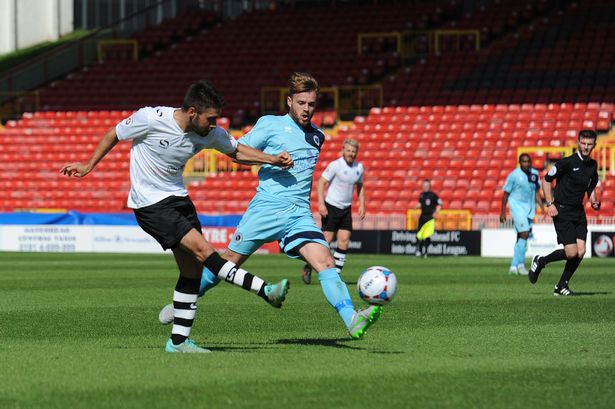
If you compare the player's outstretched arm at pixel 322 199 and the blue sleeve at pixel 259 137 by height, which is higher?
the blue sleeve at pixel 259 137

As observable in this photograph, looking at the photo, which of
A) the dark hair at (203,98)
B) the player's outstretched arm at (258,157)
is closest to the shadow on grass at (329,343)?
the player's outstretched arm at (258,157)

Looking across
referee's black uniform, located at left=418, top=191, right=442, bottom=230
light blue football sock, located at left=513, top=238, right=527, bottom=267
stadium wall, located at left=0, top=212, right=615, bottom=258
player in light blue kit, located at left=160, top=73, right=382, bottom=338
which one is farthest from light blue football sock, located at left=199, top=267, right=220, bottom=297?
referee's black uniform, located at left=418, top=191, right=442, bottom=230

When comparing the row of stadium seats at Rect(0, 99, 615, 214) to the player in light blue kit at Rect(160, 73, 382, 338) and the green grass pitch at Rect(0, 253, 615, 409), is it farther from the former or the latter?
the player in light blue kit at Rect(160, 73, 382, 338)

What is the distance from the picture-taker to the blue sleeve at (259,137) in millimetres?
10070

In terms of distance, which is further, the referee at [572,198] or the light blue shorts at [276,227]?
the referee at [572,198]

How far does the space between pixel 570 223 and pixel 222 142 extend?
7.49 meters

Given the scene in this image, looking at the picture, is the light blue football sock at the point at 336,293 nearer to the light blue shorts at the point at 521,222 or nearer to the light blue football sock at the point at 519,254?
the light blue football sock at the point at 519,254

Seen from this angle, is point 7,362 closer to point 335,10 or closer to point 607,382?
point 607,382

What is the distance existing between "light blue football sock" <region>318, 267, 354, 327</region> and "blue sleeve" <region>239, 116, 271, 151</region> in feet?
4.23

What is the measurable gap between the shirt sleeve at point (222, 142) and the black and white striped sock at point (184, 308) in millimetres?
1064

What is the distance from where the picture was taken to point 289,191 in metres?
10.0

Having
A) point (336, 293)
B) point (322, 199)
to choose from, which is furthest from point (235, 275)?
point (322, 199)

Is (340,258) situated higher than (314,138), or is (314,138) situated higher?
(314,138)

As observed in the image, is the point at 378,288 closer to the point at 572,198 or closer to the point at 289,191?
the point at 289,191
